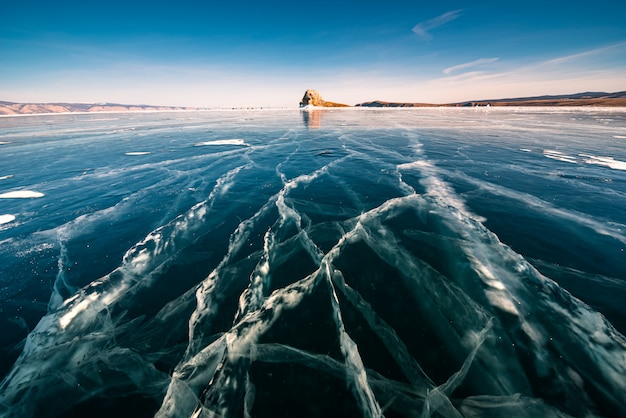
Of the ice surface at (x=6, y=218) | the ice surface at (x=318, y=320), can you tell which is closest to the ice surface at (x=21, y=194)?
the ice surface at (x=6, y=218)

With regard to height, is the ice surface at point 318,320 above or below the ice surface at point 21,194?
above

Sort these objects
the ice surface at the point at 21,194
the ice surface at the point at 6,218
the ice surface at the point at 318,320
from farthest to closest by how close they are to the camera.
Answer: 1. the ice surface at the point at 21,194
2. the ice surface at the point at 6,218
3. the ice surface at the point at 318,320

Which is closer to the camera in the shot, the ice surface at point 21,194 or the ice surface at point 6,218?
the ice surface at point 6,218

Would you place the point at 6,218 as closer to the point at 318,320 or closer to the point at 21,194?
the point at 21,194

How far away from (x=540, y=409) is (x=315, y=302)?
3615mm

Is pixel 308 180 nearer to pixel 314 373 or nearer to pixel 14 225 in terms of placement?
pixel 314 373

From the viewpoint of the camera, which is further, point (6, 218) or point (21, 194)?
point (21, 194)

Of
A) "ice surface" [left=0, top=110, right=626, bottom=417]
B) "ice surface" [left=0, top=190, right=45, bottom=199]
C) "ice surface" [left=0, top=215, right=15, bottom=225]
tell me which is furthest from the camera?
"ice surface" [left=0, top=190, right=45, bottom=199]

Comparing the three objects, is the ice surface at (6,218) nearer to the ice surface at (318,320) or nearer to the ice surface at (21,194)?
the ice surface at (318,320)

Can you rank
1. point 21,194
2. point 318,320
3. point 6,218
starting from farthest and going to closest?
1. point 21,194
2. point 6,218
3. point 318,320

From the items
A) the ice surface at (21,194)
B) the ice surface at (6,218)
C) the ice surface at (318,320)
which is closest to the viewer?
the ice surface at (318,320)

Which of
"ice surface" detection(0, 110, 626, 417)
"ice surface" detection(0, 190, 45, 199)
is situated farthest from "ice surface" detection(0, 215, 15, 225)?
"ice surface" detection(0, 190, 45, 199)

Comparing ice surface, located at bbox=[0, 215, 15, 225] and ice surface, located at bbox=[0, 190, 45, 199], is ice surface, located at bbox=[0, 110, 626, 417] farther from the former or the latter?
ice surface, located at bbox=[0, 190, 45, 199]

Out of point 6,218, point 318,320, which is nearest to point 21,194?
point 6,218
